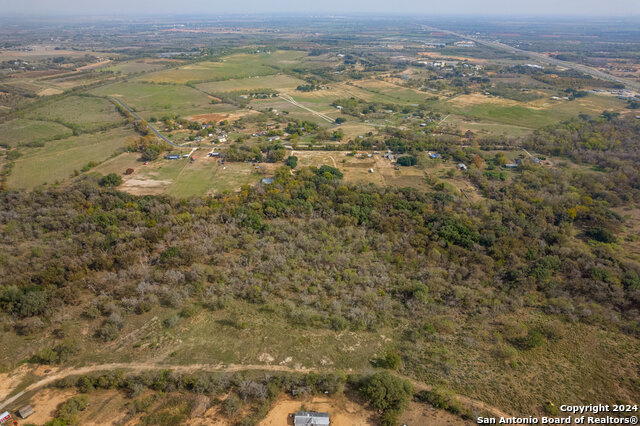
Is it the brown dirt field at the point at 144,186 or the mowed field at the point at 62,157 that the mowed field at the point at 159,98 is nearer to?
the mowed field at the point at 62,157

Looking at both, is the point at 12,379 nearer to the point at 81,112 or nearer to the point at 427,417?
the point at 427,417

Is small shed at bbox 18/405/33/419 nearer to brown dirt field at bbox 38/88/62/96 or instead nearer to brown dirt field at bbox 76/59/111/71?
brown dirt field at bbox 38/88/62/96

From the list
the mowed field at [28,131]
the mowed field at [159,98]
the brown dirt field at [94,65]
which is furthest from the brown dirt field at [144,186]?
the brown dirt field at [94,65]

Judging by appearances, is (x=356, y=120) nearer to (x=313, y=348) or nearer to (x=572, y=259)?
(x=572, y=259)

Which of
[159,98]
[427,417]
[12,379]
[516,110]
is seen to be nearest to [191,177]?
[12,379]

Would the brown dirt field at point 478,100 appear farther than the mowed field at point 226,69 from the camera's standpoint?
No
